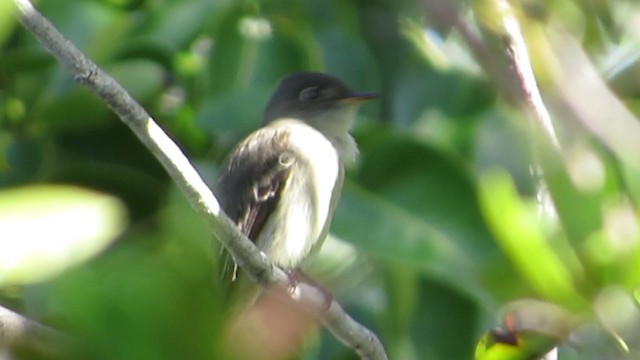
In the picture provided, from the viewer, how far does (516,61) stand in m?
2.04

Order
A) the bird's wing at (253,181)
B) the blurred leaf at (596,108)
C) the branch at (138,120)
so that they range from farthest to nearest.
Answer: the bird's wing at (253,181), the branch at (138,120), the blurred leaf at (596,108)

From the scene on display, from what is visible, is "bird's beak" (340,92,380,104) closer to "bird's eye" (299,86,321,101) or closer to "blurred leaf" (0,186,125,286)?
"bird's eye" (299,86,321,101)

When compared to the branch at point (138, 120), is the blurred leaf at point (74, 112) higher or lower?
lower

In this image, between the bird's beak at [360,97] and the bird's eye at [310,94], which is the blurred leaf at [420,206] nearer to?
the bird's beak at [360,97]

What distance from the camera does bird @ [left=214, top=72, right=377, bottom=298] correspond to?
164 inches

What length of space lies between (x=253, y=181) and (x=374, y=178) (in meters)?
0.84

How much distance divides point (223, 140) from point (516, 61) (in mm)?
2484

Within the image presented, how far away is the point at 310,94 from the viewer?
16.4 ft

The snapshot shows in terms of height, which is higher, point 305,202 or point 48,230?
point 48,230

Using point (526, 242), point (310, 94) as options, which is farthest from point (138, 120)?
point (310, 94)

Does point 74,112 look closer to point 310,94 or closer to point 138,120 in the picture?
point 310,94

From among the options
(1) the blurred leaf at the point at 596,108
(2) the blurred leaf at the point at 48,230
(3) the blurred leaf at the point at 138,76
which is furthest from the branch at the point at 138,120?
(3) the blurred leaf at the point at 138,76

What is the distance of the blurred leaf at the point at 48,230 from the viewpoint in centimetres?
91

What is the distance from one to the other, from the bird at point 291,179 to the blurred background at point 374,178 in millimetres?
101
